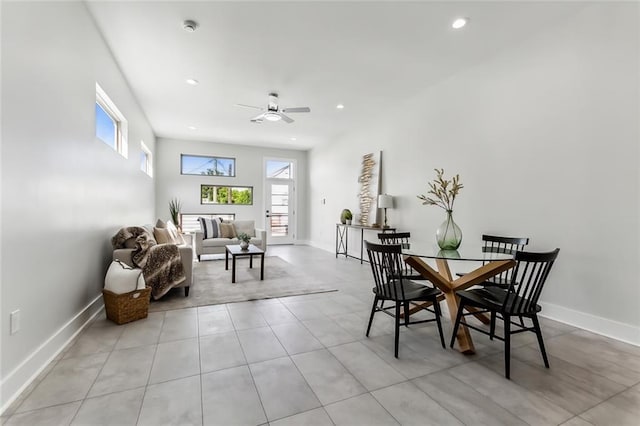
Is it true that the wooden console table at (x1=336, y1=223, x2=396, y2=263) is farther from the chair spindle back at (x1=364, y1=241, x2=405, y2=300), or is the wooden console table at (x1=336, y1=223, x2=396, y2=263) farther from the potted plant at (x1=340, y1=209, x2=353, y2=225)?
the chair spindle back at (x1=364, y1=241, x2=405, y2=300)

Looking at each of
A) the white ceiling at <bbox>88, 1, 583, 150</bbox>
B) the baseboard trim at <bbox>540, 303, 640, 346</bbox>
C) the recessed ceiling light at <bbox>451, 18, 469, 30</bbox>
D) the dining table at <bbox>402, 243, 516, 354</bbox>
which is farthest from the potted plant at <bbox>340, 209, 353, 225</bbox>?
the recessed ceiling light at <bbox>451, 18, 469, 30</bbox>

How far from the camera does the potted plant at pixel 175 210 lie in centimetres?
757

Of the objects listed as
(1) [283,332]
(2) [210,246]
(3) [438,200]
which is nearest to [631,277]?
(3) [438,200]

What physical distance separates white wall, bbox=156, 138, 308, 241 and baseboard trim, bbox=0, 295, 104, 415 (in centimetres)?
553

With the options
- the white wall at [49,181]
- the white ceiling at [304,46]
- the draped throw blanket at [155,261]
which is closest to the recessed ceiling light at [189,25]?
the white ceiling at [304,46]

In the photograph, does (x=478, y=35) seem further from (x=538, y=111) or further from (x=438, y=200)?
(x=438, y=200)

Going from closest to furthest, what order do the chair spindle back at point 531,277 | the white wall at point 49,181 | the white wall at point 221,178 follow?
the white wall at point 49,181 < the chair spindle back at point 531,277 < the white wall at point 221,178

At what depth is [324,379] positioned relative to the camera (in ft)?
6.08

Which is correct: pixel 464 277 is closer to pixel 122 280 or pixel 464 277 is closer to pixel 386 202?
pixel 386 202

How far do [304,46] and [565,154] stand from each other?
9.65 feet

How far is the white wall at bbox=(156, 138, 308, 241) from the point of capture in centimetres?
772

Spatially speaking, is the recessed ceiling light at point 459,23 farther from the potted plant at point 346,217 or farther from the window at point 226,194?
the window at point 226,194

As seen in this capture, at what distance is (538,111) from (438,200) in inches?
61.7

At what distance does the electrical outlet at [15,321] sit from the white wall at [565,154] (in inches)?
168
